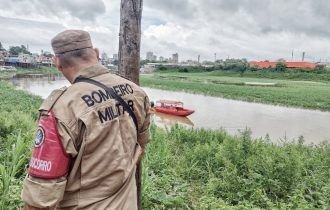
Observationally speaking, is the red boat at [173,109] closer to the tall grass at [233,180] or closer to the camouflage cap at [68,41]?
the tall grass at [233,180]

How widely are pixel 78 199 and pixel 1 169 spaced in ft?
6.16

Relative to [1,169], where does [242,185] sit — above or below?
below

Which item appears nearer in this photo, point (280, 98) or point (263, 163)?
point (263, 163)

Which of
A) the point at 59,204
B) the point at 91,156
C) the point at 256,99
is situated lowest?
the point at 256,99

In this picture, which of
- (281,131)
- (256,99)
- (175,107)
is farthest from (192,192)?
(256,99)

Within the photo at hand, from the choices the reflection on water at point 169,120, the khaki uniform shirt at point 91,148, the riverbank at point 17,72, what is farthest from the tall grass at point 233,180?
the riverbank at point 17,72

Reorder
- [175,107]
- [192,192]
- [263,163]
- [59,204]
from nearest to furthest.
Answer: [59,204] → [192,192] → [263,163] → [175,107]

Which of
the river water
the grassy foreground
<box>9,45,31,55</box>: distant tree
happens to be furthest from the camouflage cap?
<box>9,45,31,55</box>: distant tree

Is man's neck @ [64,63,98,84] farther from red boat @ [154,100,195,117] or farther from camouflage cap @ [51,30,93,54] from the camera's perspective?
red boat @ [154,100,195,117]

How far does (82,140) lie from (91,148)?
0.05m

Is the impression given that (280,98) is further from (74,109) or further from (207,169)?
(74,109)

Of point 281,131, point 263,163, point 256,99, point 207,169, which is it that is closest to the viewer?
point 263,163

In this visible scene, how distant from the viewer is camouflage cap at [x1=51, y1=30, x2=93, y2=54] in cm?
157

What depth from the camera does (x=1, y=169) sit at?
3100 millimetres
